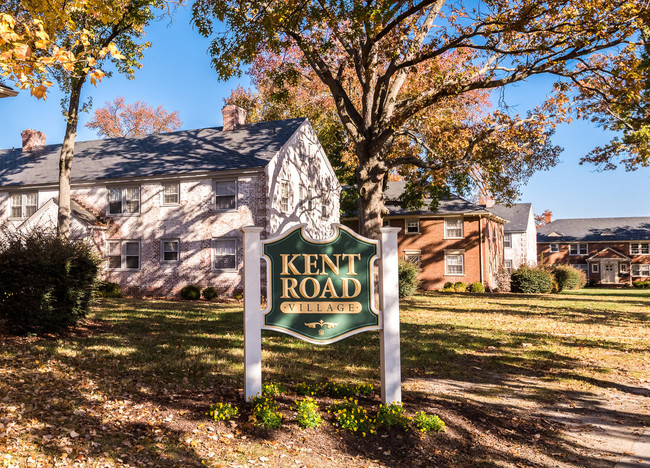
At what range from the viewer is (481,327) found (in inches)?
647

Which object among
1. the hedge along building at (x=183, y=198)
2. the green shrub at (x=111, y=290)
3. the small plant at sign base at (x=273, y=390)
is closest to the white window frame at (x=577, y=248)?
the hedge along building at (x=183, y=198)

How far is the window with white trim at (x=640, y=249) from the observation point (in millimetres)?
57625

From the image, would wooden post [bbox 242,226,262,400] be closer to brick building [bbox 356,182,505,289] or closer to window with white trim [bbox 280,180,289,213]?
window with white trim [bbox 280,180,289,213]

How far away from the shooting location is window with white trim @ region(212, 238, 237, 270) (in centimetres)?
2664

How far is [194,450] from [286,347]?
6432mm

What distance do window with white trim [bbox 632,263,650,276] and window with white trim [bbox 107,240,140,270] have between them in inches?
2096

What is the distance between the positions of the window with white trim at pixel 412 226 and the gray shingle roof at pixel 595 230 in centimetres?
2985

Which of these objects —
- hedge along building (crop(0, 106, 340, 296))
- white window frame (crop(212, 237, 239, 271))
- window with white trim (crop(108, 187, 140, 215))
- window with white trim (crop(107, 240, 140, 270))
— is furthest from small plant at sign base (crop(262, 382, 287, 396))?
window with white trim (crop(108, 187, 140, 215))

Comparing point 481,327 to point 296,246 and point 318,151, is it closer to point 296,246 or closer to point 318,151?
point 296,246

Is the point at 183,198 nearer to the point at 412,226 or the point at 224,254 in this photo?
the point at 224,254

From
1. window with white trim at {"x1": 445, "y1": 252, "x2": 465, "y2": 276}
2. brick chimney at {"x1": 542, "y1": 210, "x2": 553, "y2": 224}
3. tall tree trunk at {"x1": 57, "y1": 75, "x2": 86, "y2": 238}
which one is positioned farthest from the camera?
brick chimney at {"x1": 542, "y1": 210, "x2": 553, "y2": 224}

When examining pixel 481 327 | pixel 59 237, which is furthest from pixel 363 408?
pixel 481 327

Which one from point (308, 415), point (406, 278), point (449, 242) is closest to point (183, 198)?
point (406, 278)

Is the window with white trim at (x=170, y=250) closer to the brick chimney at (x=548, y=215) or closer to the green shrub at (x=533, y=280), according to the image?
the green shrub at (x=533, y=280)
